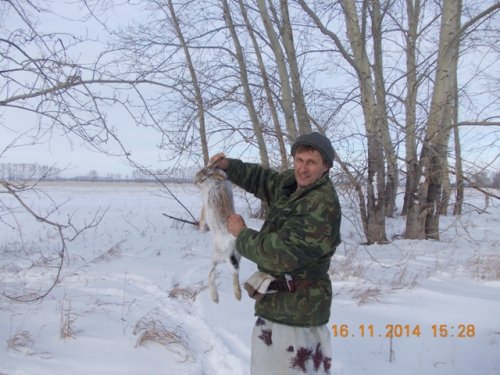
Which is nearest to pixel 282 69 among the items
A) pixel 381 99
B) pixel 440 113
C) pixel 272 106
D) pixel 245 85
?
pixel 272 106

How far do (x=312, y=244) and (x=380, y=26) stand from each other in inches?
314

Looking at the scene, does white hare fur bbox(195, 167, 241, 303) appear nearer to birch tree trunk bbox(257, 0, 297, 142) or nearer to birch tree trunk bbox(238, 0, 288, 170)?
birch tree trunk bbox(238, 0, 288, 170)

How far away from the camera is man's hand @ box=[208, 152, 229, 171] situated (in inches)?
96.1

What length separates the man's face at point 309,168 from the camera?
2.23 metres

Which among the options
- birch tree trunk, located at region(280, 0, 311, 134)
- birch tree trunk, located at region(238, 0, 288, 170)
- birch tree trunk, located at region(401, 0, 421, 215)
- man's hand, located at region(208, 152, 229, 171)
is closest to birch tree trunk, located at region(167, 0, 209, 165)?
man's hand, located at region(208, 152, 229, 171)

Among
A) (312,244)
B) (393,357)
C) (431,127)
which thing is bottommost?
(393,357)

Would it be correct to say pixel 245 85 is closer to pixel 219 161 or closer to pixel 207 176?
pixel 219 161

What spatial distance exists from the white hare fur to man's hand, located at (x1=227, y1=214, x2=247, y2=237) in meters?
0.02

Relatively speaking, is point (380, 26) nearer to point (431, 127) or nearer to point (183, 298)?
point (431, 127)

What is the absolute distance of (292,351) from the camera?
225 cm

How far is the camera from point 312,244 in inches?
82.1

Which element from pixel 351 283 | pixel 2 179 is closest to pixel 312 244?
pixel 2 179
